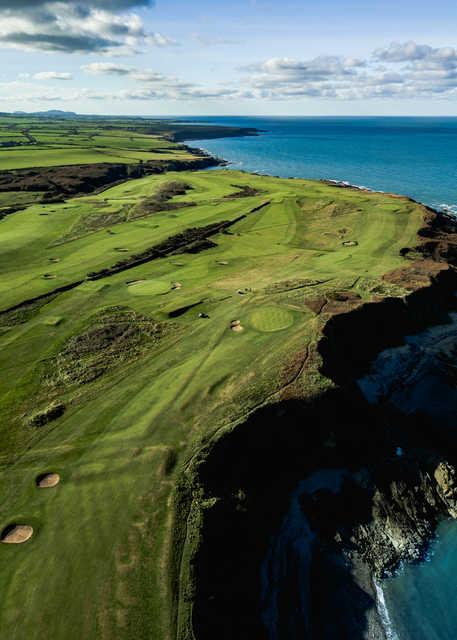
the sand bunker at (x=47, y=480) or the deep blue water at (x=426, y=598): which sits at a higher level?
the sand bunker at (x=47, y=480)

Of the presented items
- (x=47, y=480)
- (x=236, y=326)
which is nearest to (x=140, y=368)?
(x=236, y=326)

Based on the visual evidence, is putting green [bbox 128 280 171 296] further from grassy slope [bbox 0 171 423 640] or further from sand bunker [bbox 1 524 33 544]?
sand bunker [bbox 1 524 33 544]

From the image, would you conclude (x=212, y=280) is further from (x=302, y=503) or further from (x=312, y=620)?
(x=312, y=620)

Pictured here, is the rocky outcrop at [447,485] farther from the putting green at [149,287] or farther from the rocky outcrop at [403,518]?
the putting green at [149,287]

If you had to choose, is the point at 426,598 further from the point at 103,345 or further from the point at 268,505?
the point at 103,345

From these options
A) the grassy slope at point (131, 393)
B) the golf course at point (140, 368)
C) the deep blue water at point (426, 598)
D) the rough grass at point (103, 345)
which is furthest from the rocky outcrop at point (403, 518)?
the rough grass at point (103, 345)

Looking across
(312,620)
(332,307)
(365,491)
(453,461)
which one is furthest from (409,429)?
(312,620)
